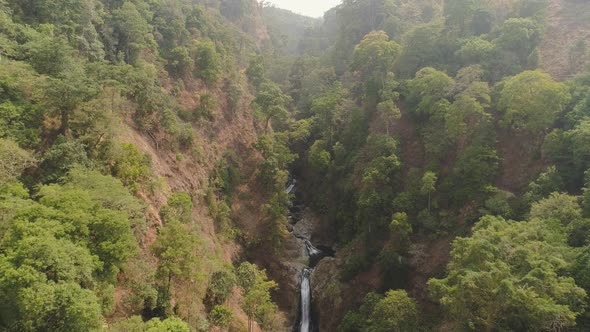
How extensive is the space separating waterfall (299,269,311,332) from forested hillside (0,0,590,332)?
0.81 ft

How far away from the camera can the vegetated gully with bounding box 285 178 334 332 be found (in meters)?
34.6

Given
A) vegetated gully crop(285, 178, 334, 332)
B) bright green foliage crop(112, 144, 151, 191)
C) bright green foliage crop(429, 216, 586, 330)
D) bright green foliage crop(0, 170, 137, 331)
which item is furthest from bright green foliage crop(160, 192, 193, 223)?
bright green foliage crop(429, 216, 586, 330)

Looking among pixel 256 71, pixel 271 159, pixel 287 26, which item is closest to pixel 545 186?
pixel 271 159

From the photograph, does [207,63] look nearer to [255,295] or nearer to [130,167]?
[130,167]

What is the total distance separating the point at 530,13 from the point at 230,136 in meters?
37.6

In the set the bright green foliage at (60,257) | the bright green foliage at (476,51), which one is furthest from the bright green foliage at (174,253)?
the bright green foliage at (476,51)

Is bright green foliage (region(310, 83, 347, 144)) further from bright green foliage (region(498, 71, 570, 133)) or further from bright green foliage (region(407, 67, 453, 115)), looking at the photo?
bright green foliage (region(498, 71, 570, 133))

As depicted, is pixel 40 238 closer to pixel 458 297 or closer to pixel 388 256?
pixel 458 297

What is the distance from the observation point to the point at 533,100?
2867 centimetres

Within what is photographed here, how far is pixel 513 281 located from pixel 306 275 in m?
22.1

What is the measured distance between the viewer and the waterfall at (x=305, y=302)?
3453cm

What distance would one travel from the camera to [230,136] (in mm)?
45906

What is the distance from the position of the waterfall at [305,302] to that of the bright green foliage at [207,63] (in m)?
26.2

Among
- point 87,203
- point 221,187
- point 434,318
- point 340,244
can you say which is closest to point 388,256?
point 434,318
